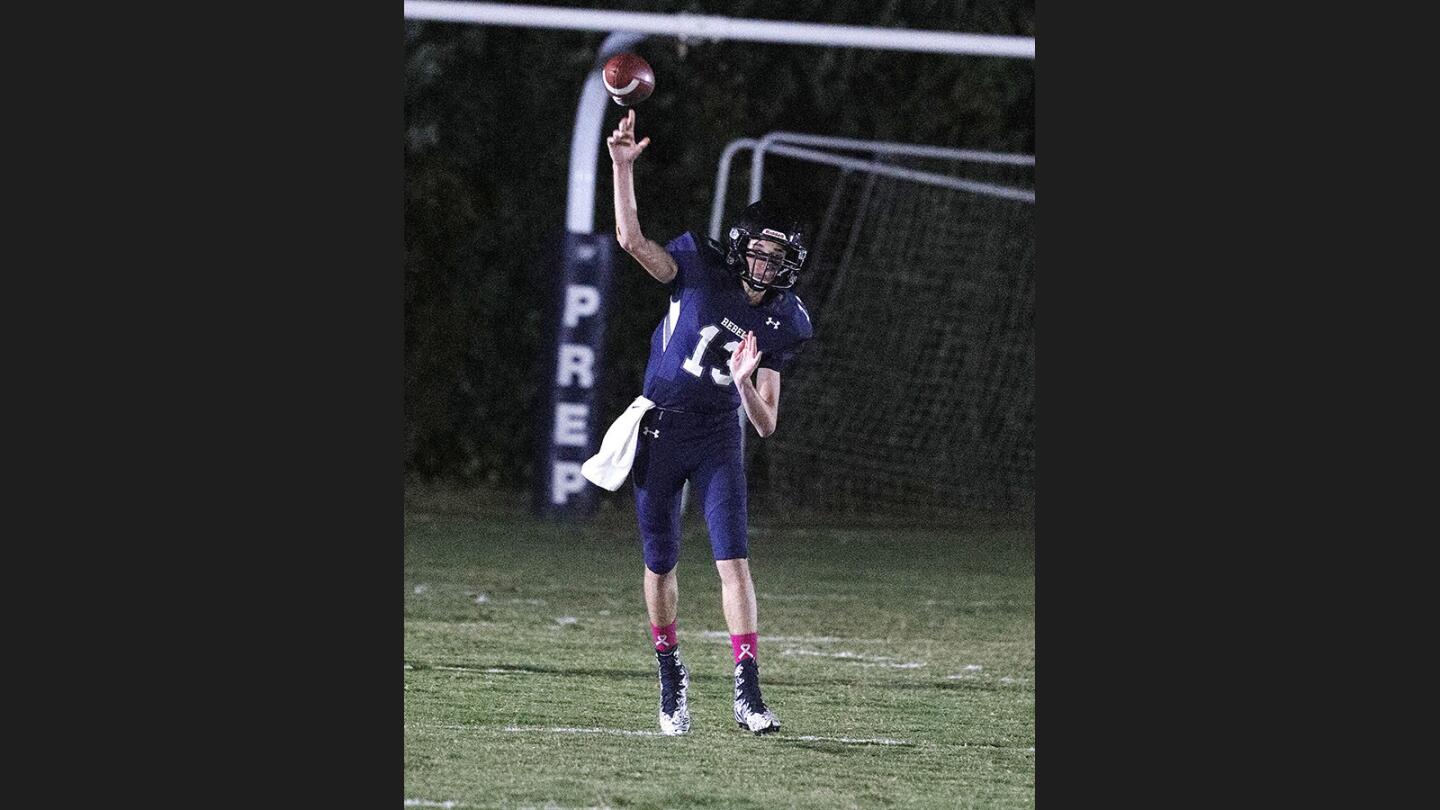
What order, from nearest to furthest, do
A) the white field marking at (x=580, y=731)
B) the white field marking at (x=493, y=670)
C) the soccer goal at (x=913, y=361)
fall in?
the white field marking at (x=580, y=731) < the white field marking at (x=493, y=670) < the soccer goal at (x=913, y=361)

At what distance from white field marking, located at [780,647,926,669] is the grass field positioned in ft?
0.07

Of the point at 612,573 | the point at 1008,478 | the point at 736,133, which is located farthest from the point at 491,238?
the point at 612,573

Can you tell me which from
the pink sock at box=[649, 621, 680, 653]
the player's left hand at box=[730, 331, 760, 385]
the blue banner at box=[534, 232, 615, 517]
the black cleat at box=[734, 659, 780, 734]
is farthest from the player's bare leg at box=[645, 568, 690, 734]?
the blue banner at box=[534, 232, 615, 517]

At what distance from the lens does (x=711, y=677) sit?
24.3 ft

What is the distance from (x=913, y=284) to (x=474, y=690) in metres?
7.65

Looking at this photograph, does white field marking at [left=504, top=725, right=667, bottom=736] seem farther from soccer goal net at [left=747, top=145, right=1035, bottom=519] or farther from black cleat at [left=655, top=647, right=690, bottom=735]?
soccer goal net at [left=747, top=145, right=1035, bottom=519]

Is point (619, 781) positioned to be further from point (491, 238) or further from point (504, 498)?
point (491, 238)

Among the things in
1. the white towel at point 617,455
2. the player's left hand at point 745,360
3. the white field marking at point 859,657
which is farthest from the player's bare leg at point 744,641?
the white field marking at point 859,657

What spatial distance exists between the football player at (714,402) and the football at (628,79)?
8.2 inches

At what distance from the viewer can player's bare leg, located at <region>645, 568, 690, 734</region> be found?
6.31 metres

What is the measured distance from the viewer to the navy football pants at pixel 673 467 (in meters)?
6.43

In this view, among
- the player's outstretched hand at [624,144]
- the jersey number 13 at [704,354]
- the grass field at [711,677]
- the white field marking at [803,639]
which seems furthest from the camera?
the white field marking at [803,639]

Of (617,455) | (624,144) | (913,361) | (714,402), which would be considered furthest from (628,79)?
(913,361)

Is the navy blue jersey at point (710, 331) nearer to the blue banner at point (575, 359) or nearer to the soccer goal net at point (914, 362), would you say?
the blue banner at point (575, 359)
